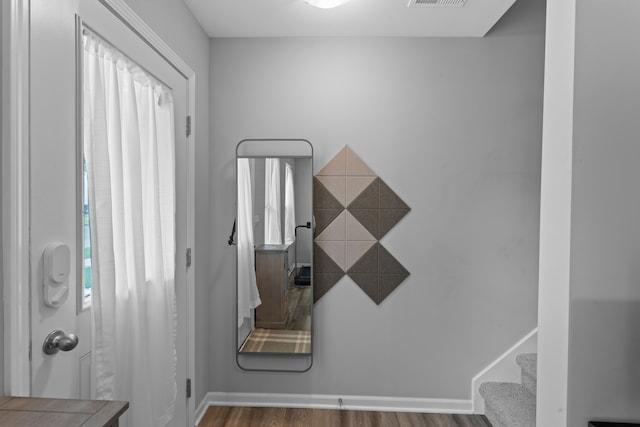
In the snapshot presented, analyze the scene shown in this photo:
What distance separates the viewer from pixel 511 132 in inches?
102

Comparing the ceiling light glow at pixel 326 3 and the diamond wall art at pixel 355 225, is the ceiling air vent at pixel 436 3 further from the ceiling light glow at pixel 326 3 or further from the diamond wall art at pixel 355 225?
the diamond wall art at pixel 355 225

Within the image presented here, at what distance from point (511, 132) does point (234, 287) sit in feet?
6.91

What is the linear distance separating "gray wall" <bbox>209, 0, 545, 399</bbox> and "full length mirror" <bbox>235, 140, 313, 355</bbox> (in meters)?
0.15

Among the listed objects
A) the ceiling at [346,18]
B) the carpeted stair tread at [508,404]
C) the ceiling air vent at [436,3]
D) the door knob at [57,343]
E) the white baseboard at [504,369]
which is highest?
the ceiling at [346,18]

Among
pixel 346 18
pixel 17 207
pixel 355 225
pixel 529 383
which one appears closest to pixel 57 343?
pixel 17 207

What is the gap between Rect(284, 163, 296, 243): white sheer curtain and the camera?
2.56 m

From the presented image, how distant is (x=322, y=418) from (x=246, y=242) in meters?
1.22

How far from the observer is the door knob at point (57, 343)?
1.10 m

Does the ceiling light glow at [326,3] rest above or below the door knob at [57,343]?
above

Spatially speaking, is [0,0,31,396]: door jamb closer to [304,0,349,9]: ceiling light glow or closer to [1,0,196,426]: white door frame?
[1,0,196,426]: white door frame

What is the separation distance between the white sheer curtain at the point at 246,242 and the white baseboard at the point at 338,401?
0.58m

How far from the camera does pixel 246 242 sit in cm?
258

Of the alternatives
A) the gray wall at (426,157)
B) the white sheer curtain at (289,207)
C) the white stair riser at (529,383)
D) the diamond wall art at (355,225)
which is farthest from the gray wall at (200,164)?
the white stair riser at (529,383)

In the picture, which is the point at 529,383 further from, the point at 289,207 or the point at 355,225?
the point at 289,207
